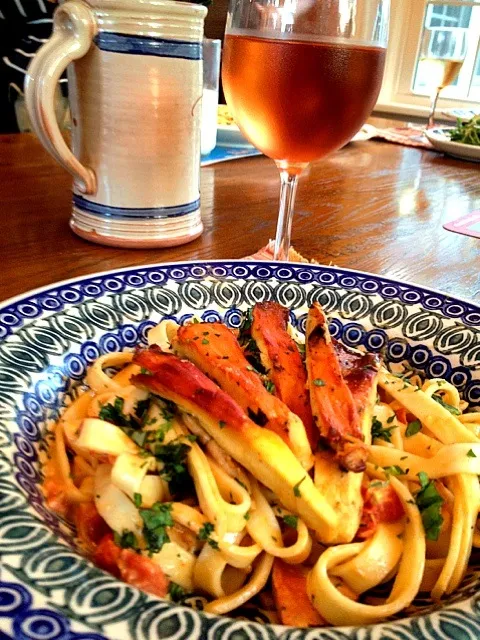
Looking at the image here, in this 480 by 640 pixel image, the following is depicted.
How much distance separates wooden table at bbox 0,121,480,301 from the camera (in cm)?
115

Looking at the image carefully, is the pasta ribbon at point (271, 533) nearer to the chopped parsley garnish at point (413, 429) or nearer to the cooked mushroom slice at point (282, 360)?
the cooked mushroom slice at point (282, 360)

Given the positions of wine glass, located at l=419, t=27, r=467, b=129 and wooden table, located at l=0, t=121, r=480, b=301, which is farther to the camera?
wine glass, located at l=419, t=27, r=467, b=129

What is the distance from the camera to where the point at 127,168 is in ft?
3.56

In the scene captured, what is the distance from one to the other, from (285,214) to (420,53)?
208 inches

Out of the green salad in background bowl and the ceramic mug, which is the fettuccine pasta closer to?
the ceramic mug

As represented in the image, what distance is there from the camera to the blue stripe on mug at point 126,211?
1133mm

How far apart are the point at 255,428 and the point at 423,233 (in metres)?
1.03

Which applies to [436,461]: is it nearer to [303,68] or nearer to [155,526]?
[155,526]

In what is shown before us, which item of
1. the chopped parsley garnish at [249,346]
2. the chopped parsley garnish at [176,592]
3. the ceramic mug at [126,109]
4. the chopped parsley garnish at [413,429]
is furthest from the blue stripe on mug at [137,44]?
the chopped parsley garnish at [176,592]

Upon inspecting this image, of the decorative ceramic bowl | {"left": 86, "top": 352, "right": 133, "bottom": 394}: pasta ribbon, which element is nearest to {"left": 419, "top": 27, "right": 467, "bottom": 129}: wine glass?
the decorative ceramic bowl

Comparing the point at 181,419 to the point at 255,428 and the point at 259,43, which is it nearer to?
the point at 255,428

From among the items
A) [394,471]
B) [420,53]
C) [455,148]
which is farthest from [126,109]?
[420,53]

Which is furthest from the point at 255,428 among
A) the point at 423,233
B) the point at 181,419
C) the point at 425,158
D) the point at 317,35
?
the point at 425,158

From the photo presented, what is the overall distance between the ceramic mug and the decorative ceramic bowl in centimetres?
20
